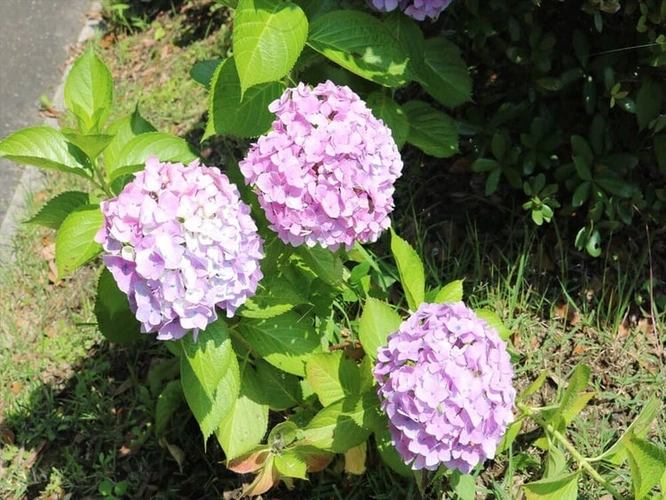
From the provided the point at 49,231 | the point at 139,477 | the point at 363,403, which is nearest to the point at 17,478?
the point at 139,477

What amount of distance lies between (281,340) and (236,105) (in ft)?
1.97

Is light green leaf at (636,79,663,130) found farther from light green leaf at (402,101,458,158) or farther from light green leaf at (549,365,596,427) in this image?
light green leaf at (549,365,596,427)

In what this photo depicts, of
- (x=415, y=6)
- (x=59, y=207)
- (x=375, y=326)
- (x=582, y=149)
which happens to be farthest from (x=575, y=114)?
(x=59, y=207)

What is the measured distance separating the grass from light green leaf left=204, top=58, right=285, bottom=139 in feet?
3.05

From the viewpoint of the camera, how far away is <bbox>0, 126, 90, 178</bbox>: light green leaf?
171 centimetres

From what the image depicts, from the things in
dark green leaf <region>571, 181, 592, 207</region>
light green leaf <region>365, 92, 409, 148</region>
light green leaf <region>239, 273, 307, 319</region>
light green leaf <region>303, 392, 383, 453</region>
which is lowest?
light green leaf <region>303, 392, 383, 453</region>

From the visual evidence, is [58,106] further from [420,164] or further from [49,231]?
[420,164]

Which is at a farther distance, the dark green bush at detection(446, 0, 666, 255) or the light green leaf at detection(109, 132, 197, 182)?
the dark green bush at detection(446, 0, 666, 255)

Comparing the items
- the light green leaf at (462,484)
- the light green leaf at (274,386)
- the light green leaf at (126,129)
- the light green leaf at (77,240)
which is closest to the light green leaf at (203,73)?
the light green leaf at (126,129)

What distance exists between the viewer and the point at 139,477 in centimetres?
246

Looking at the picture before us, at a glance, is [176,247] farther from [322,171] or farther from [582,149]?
[582,149]

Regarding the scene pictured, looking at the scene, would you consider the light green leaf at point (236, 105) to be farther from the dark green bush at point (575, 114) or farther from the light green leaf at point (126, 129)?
the dark green bush at point (575, 114)

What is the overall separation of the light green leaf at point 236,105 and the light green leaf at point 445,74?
0.62m

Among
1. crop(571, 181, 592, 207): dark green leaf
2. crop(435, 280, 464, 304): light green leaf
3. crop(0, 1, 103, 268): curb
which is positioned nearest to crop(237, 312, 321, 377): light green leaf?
crop(435, 280, 464, 304): light green leaf
